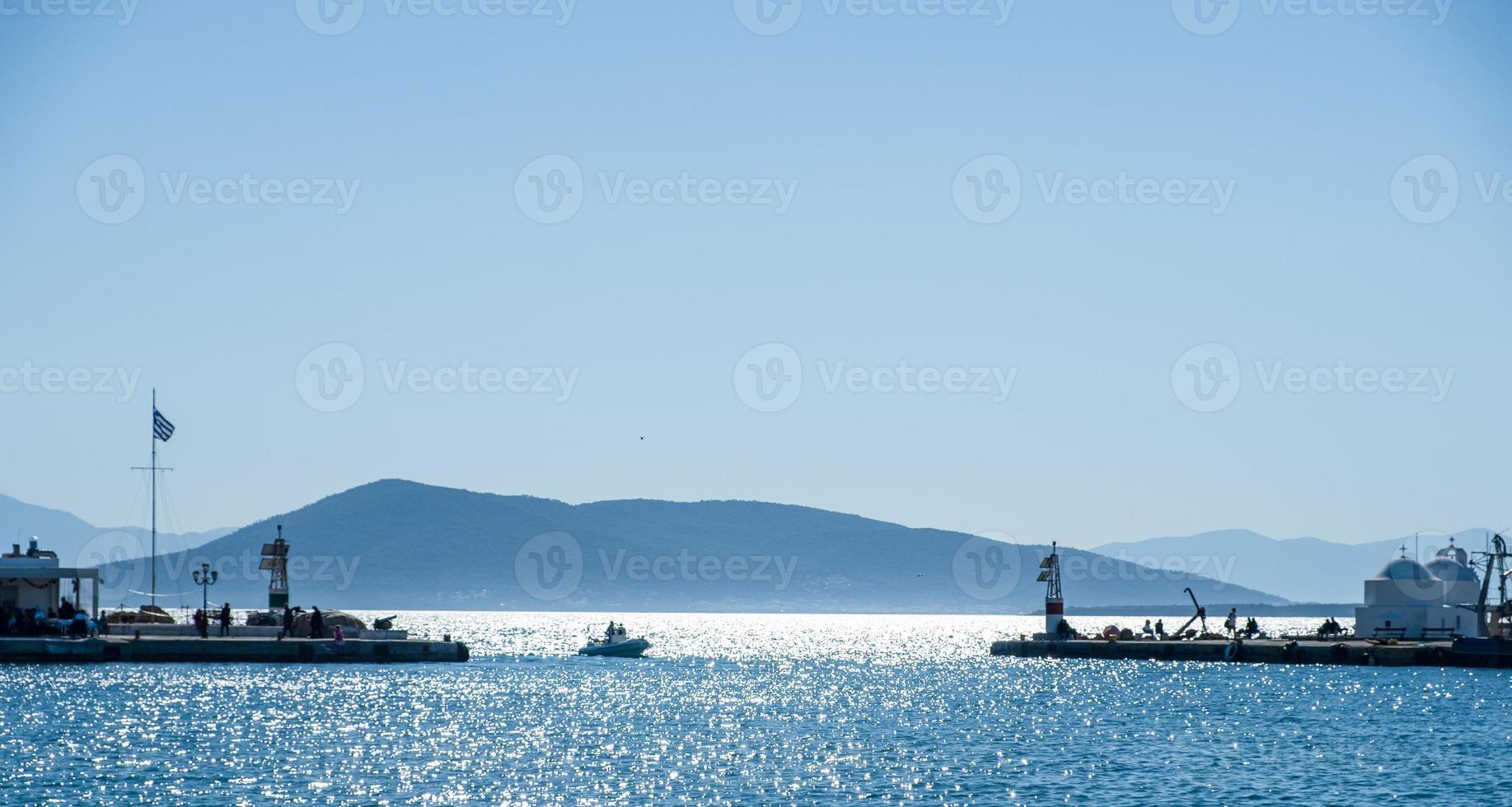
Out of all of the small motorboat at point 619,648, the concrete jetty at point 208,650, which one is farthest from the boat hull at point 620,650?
the concrete jetty at point 208,650

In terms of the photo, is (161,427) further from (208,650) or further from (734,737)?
(734,737)

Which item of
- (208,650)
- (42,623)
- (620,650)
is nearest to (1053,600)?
(620,650)

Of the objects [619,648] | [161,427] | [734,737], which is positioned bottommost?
[619,648]

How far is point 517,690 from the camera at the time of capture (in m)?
78.1

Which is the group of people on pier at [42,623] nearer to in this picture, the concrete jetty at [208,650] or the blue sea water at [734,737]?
the concrete jetty at [208,650]

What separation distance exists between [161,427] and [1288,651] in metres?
64.4

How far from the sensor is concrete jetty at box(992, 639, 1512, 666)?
295ft

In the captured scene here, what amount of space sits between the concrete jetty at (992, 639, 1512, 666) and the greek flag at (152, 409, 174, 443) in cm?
5473

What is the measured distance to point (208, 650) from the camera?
281 feet

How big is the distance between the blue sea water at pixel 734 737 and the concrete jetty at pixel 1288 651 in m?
1.11

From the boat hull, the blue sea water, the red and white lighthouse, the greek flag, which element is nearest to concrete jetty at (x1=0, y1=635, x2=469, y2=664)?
the blue sea water

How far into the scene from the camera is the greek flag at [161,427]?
293ft

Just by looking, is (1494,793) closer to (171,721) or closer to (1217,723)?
(1217,723)

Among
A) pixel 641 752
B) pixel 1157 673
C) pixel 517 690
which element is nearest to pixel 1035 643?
pixel 1157 673
